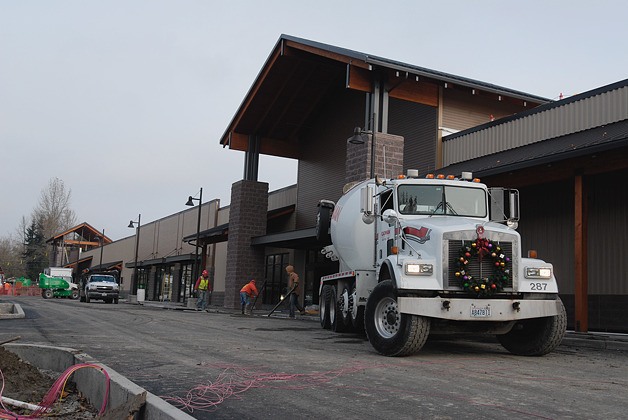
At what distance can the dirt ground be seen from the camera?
566cm

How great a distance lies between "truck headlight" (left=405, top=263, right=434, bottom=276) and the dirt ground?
496cm

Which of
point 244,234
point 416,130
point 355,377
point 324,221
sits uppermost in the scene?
point 416,130

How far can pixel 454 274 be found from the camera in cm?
944

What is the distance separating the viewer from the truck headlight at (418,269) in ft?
30.8

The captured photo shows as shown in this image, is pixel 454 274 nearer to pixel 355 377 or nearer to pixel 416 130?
pixel 355 377

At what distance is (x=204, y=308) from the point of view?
29.6 m

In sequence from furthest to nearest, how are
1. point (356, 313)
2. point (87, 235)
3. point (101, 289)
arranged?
point (87, 235) → point (101, 289) → point (356, 313)

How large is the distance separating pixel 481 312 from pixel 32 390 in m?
6.24

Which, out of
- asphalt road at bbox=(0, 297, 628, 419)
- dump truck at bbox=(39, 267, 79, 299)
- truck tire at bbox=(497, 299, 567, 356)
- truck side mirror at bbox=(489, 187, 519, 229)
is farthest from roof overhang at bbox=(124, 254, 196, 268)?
truck tire at bbox=(497, 299, 567, 356)

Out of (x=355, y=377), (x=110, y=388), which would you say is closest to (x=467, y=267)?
(x=355, y=377)

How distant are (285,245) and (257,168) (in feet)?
12.9

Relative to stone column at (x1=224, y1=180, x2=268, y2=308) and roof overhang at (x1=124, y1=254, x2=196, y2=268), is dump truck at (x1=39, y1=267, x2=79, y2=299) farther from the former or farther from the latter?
stone column at (x1=224, y1=180, x2=268, y2=308)

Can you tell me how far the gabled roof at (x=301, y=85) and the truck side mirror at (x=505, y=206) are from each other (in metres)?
8.85

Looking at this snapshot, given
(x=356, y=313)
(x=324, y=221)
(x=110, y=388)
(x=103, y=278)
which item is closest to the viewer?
(x=110, y=388)
